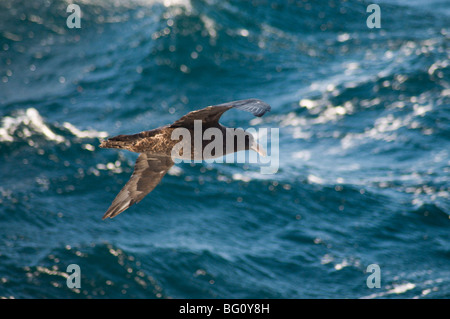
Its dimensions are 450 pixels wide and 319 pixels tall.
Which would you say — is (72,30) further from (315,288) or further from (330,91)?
(315,288)

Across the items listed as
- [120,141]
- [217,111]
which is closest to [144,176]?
[120,141]

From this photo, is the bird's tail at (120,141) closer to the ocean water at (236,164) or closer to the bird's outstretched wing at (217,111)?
the bird's outstretched wing at (217,111)

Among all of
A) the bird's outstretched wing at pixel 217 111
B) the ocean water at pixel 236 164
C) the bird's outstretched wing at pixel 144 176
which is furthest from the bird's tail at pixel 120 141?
the ocean water at pixel 236 164

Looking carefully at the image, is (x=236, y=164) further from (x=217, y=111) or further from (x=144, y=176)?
(x=217, y=111)

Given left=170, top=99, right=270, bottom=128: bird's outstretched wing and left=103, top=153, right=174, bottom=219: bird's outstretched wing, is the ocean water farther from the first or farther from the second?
left=170, top=99, right=270, bottom=128: bird's outstretched wing

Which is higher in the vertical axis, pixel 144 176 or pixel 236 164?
pixel 236 164
